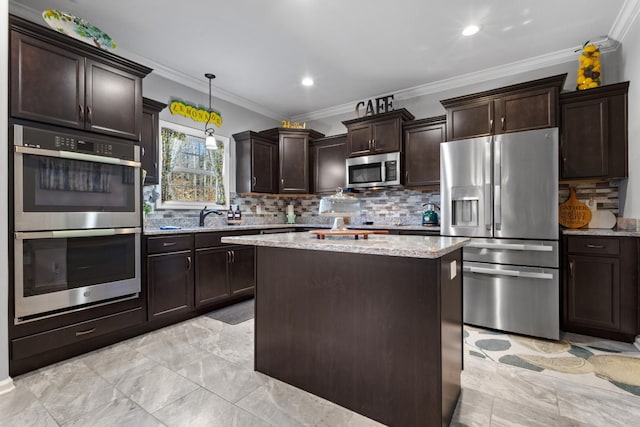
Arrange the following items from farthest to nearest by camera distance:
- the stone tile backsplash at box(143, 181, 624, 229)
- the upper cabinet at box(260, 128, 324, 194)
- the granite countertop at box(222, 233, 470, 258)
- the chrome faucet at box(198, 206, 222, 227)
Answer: the upper cabinet at box(260, 128, 324, 194), the chrome faucet at box(198, 206, 222, 227), the stone tile backsplash at box(143, 181, 624, 229), the granite countertop at box(222, 233, 470, 258)

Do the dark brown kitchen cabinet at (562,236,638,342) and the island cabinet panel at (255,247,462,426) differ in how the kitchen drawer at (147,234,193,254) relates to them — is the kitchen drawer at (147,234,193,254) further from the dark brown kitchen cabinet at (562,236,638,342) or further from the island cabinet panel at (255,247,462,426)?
the dark brown kitchen cabinet at (562,236,638,342)

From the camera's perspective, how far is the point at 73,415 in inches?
66.5

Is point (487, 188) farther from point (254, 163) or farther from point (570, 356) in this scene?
point (254, 163)

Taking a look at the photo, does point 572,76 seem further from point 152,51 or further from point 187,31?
point 152,51

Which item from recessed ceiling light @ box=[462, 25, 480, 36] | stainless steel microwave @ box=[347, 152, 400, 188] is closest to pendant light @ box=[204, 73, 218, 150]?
stainless steel microwave @ box=[347, 152, 400, 188]

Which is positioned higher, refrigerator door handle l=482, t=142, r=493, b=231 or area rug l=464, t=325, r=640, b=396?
refrigerator door handle l=482, t=142, r=493, b=231

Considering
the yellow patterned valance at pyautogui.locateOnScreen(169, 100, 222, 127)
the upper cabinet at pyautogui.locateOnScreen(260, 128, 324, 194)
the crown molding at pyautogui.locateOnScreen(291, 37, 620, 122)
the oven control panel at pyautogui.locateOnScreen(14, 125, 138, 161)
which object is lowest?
the oven control panel at pyautogui.locateOnScreen(14, 125, 138, 161)

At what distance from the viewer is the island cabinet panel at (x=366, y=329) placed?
58.3 inches

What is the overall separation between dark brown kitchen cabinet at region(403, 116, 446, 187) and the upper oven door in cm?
308

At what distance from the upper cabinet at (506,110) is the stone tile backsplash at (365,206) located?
0.92 m

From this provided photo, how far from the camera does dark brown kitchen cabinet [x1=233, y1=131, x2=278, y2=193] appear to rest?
14.6 ft

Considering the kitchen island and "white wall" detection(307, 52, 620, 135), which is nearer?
the kitchen island

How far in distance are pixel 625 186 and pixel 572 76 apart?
133 cm

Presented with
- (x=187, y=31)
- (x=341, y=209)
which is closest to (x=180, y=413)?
(x=341, y=209)
